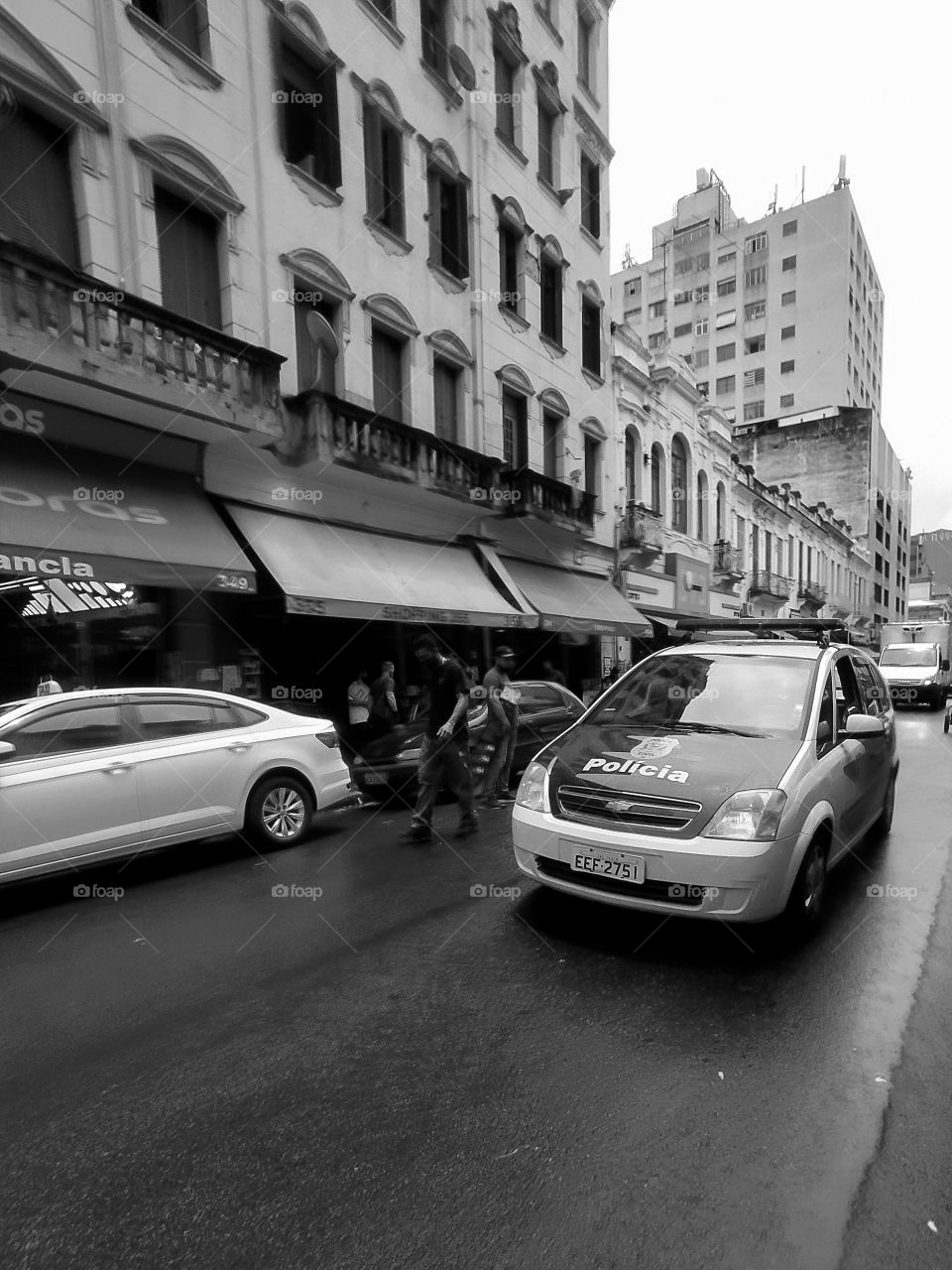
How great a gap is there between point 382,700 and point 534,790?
7.31 metres

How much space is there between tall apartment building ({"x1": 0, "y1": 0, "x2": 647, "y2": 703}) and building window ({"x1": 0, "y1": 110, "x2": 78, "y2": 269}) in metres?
0.03

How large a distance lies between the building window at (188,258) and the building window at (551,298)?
9.54 m

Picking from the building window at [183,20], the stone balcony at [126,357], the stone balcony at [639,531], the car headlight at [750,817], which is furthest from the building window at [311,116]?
the car headlight at [750,817]

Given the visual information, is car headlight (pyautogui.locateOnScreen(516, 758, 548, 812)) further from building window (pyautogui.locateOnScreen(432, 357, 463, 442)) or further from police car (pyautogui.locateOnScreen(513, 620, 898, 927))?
building window (pyautogui.locateOnScreen(432, 357, 463, 442))

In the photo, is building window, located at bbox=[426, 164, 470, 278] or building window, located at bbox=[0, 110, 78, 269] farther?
building window, located at bbox=[426, 164, 470, 278]

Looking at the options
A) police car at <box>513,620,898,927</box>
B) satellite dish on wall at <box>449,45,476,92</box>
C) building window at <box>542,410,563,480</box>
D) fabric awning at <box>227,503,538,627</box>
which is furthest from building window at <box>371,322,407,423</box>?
police car at <box>513,620,898,927</box>

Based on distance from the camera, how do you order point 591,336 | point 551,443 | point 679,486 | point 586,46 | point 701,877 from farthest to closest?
point 679,486, point 591,336, point 586,46, point 551,443, point 701,877

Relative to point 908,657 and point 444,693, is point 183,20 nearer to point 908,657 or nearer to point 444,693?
point 444,693

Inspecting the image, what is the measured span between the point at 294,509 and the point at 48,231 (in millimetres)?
4683

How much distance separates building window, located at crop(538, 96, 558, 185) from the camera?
1808 cm

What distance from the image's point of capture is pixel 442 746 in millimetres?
6430

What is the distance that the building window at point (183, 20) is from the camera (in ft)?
31.8

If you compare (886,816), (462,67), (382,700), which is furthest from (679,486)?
(886,816)

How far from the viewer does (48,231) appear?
8.55m
